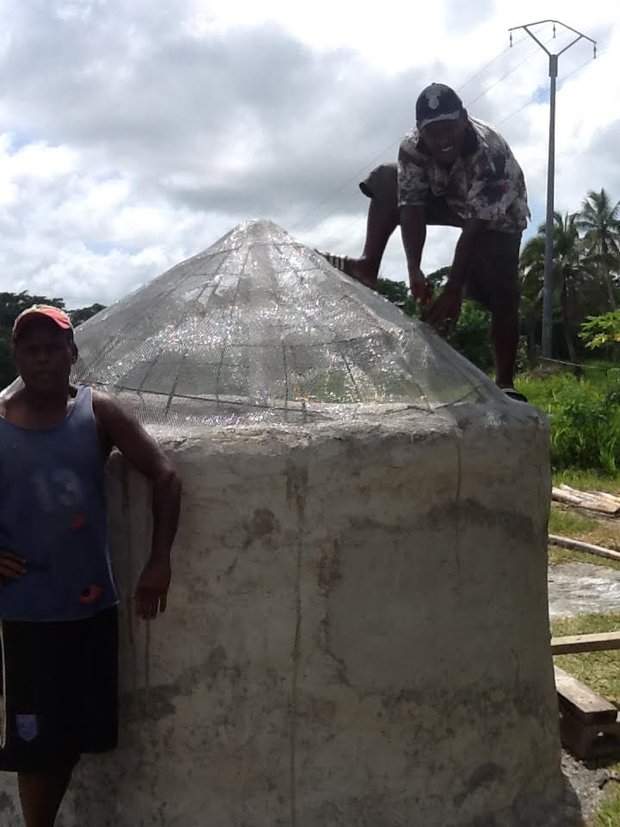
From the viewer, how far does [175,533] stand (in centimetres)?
250

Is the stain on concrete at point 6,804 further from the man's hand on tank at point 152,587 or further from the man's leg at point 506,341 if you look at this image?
the man's leg at point 506,341

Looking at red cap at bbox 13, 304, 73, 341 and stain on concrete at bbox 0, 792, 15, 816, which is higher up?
red cap at bbox 13, 304, 73, 341

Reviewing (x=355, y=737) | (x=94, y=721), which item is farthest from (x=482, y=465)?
(x=94, y=721)

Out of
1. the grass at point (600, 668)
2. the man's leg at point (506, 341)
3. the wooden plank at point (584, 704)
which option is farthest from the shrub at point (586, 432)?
the wooden plank at point (584, 704)

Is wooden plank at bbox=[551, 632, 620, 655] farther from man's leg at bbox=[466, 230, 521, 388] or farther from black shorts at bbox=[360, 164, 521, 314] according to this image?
black shorts at bbox=[360, 164, 521, 314]

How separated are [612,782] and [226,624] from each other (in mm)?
1757

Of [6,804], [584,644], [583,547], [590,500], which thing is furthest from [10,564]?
[590,500]

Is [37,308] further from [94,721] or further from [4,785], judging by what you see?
[4,785]

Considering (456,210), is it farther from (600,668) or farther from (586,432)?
(586,432)

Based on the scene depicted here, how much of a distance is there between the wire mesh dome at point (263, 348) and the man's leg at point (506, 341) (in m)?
0.88

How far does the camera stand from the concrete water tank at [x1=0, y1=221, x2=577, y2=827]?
104 inches

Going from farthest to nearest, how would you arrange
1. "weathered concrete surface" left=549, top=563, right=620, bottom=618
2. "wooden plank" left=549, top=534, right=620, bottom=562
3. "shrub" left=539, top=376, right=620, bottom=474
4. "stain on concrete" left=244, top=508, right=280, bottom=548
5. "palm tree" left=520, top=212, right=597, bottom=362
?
"palm tree" left=520, top=212, right=597, bottom=362
"shrub" left=539, top=376, right=620, bottom=474
"wooden plank" left=549, top=534, right=620, bottom=562
"weathered concrete surface" left=549, top=563, right=620, bottom=618
"stain on concrete" left=244, top=508, right=280, bottom=548

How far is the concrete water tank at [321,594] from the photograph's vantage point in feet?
8.63

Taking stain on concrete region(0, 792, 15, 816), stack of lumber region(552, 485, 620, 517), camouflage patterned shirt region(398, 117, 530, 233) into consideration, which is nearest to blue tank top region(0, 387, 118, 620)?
stain on concrete region(0, 792, 15, 816)
